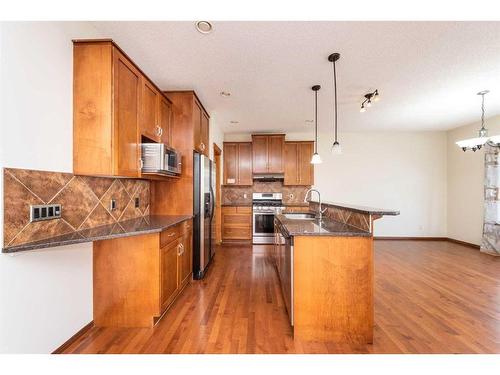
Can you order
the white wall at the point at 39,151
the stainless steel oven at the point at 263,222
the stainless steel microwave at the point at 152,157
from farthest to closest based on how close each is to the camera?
the stainless steel oven at the point at 263,222 < the stainless steel microwave at the point at 152,157 < the white wall at the point at 39,151

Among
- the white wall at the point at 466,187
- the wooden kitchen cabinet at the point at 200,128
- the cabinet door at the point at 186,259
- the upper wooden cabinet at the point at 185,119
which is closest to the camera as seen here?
the cabinet door at the point at 186,259

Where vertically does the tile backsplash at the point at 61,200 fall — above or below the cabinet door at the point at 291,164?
below

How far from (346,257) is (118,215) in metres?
2.20

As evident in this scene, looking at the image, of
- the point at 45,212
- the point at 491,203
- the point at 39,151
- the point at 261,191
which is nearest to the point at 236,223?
the point at 261,191

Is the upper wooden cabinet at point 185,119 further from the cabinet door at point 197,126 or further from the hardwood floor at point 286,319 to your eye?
the hardwood floor at point 286,319

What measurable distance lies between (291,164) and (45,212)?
4.47 metres

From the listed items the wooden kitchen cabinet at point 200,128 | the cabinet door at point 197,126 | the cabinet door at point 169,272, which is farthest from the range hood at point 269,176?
the cabinet door at point 169,272

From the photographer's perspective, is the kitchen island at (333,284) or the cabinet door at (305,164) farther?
the cabinet door at (305,164)

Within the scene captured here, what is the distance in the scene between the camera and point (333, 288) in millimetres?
1772

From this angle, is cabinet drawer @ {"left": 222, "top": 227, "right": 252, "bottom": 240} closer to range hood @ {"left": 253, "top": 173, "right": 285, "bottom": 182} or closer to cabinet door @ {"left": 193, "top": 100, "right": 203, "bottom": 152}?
range hood @ {"left": 253, "top": 173, "right": 285, "bottom": 182}

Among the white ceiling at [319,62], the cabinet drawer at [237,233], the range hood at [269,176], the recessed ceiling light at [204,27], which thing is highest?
the white ceiling at [319,62]

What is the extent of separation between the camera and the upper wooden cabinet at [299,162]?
204 inches

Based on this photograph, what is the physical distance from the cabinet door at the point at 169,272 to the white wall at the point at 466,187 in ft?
19.4
